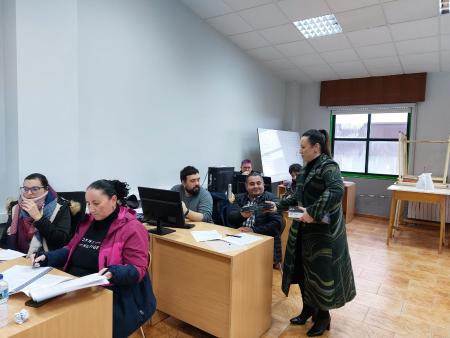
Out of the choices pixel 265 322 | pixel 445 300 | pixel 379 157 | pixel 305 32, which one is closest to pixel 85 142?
pixel 265 322

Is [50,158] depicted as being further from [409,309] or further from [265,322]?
[409,309]

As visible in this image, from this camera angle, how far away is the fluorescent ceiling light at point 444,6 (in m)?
3.49

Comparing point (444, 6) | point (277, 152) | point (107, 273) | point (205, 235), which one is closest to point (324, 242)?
point (205, 235)

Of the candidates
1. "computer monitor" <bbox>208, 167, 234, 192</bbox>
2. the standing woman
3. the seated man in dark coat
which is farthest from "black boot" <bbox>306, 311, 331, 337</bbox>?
"computer monitor" <bbox>208, 167, 234, 192</bbox>

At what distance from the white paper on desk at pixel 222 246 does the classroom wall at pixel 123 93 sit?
153cm

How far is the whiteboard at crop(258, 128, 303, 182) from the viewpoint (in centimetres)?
562

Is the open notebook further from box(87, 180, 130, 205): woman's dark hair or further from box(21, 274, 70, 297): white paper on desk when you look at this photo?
box(87, 180, 130, 205): woman's dark hair

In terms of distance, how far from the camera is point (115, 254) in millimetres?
1530

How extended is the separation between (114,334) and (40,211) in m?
1.01

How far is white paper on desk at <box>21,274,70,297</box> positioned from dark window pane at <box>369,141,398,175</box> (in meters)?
6.33

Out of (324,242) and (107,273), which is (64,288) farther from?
(324,242)

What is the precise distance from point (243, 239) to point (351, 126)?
5356 mm

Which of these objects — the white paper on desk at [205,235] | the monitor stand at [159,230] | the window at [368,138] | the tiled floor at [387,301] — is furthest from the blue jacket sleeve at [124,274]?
the window at [368,138]

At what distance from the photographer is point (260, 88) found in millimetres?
5934
